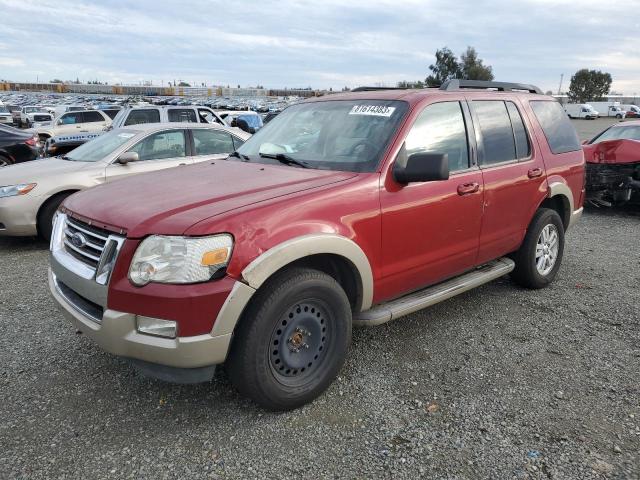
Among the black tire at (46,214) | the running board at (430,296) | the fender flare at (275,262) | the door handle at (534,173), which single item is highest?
the door handle at (534,173)

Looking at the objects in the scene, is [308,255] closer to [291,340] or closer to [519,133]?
[291,340]

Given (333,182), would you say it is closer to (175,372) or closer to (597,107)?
(175,372)

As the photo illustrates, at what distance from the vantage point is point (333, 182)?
3.13 metres

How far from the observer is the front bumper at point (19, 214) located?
6.22 metres


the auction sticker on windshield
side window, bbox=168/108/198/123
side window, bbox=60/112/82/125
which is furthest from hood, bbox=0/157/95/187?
side window, bbox=60/112/82/125

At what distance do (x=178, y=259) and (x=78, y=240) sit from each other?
84 cm

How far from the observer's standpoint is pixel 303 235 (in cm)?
281

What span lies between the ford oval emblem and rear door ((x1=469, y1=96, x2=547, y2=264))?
2.87 meters

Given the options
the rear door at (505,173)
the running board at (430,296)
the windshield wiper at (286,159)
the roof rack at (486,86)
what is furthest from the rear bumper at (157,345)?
the roof rack at (486,86)

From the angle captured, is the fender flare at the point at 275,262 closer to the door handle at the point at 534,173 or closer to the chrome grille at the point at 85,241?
the chrome grille at the point at 85,241

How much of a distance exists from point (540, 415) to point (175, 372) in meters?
2.11

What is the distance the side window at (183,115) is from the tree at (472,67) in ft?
175

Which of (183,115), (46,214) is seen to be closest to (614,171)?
(46,214)

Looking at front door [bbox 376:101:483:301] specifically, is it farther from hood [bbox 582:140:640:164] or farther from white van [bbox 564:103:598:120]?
white van [bbox 564:103:598:120]
